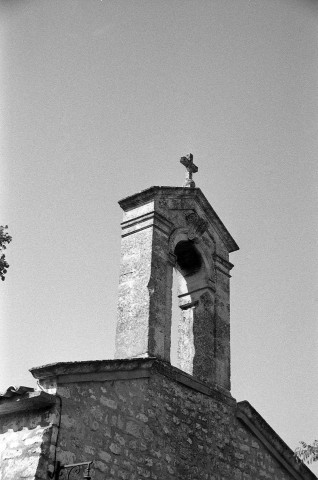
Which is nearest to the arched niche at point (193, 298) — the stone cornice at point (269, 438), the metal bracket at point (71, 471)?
the stone cornice at point (269, 438)

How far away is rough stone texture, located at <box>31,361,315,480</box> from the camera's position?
674cm

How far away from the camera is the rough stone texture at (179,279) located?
831cm

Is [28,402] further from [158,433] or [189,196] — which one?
[189,196]

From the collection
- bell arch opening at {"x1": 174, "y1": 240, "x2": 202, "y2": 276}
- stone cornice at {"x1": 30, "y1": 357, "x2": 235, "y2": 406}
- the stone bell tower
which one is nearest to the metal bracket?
stone cornice at {"x1": 30, "y1": 357, "x2": 235, "y2": 406}

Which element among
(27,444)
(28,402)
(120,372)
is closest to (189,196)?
(120,372)

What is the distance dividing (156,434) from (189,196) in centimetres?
346

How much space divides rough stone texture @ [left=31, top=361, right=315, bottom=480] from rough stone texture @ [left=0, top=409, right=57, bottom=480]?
0.53 ft

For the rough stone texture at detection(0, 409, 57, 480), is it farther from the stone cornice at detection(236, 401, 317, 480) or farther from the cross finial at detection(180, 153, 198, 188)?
the cross finial at detection(180, 153, 198, 188)

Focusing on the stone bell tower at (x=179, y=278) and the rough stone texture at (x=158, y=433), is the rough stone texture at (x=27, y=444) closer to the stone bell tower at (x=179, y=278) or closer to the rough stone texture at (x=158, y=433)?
the rough stone texture at (x=158, y=433)

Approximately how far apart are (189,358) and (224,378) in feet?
1.98

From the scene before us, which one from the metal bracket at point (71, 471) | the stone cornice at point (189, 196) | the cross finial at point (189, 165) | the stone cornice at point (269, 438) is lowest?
the metal bracket at point (71, 471)

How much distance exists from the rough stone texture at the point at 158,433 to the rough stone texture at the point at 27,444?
16 cm

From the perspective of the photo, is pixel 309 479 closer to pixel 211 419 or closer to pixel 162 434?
pixel 211 419

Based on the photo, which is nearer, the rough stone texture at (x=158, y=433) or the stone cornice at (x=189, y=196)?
the rough stone texture at (x=158, y=433)
